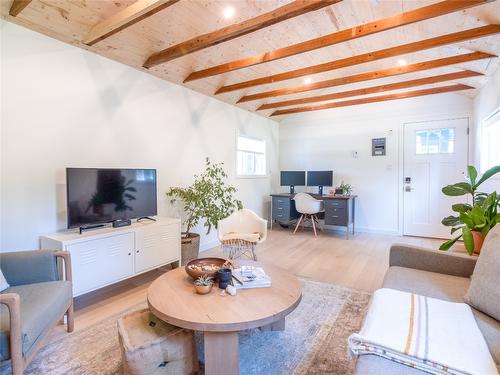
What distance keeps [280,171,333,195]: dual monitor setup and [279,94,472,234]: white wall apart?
35 cm

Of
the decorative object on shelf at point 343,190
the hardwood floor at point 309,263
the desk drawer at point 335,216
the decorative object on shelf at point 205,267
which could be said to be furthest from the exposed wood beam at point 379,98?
the decorative object on shelf at point 205,267

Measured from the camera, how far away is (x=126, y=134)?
322 centimetres

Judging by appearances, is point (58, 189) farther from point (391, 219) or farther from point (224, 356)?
point (391, 219)

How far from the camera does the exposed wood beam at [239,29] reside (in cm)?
214

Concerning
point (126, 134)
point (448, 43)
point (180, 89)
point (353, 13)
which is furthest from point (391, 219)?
point (126, 134)

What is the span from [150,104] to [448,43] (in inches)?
132

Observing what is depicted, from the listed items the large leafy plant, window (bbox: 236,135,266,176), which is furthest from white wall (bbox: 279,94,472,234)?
the large leafy plant

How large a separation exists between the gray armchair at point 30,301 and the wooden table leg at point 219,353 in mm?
927

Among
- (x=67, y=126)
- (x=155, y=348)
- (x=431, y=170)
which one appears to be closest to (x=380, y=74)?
(x=431, y=170)

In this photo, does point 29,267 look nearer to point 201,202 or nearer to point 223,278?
point 223,278

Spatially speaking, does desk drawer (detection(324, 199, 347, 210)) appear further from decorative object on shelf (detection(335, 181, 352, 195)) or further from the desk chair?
decorative object on shelf (detection(335, 181, 352, 195))

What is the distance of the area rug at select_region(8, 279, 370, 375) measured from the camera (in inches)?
64.6

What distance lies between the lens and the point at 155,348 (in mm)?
1392

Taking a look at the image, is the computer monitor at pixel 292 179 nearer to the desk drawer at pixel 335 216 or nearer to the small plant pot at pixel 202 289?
the desk drawer at pixel 335 216
